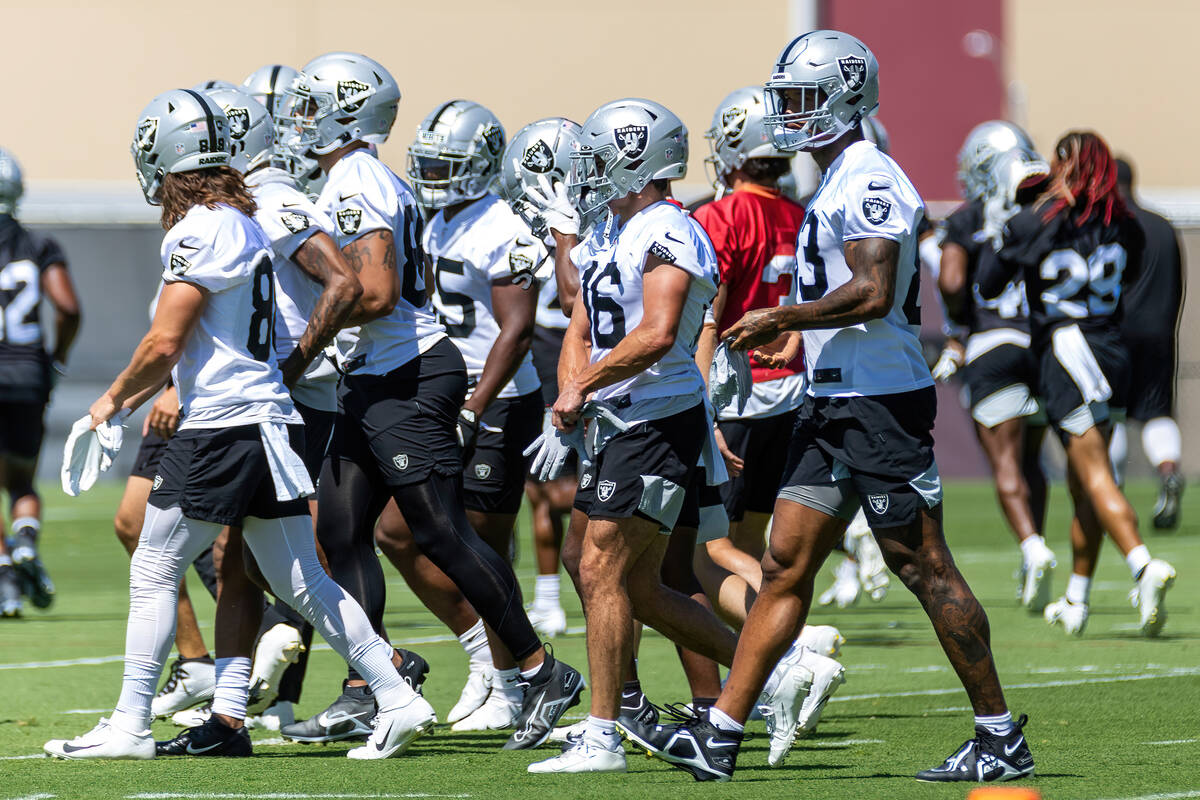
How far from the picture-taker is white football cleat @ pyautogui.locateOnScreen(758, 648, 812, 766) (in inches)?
240

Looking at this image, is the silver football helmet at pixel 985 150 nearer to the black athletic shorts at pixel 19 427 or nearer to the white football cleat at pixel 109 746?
the black athletic shorts at pixel 19 427

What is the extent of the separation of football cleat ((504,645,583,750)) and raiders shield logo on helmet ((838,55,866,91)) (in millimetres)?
2194

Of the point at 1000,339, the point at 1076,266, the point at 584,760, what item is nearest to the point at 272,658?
the point at 584,760

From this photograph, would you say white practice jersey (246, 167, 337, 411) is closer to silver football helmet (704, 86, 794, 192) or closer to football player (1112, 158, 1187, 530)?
silver football helmet (704, 86, 794, 192)

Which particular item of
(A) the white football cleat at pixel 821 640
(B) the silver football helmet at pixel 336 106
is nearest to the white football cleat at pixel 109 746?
(A) the white football cleat at pixel 821 640

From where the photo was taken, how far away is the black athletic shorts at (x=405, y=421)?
22.4 feet

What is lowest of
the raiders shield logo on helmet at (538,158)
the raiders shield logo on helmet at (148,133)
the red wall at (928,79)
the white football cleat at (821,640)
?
the red wall at (928,79)

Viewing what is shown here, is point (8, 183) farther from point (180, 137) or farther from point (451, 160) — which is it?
point (180, 137)

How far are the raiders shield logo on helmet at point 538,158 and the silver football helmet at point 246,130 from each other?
1.00 metres

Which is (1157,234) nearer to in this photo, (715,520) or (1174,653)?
(1174,653)

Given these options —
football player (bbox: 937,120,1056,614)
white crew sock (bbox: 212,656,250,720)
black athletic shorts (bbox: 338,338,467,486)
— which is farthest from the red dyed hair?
white crew sock (bbox: 212,656,250,720)

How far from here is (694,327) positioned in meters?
6.22

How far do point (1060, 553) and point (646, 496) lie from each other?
9191 millimetres

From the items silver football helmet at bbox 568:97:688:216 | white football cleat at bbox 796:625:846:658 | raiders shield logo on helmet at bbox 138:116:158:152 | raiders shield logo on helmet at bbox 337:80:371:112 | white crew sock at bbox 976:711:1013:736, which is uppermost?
raiders shield logo on helmet at bbox 138:116:158:152
